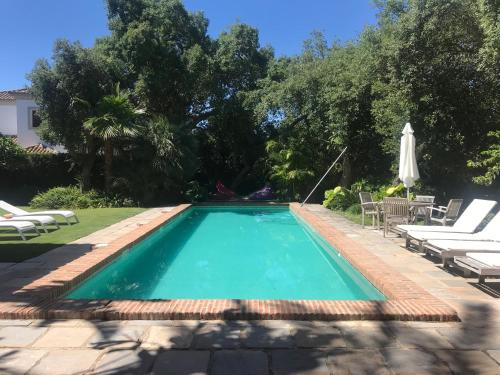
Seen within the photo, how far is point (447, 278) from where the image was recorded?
6.22 m

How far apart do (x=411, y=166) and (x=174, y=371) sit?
28.9 ft

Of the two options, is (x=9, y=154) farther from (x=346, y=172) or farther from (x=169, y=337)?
(x=169, y=337)

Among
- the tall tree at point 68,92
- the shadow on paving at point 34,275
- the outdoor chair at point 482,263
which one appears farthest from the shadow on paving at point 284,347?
the tall tree at point 68,92

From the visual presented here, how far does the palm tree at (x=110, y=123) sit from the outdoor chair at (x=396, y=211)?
36.2 feet

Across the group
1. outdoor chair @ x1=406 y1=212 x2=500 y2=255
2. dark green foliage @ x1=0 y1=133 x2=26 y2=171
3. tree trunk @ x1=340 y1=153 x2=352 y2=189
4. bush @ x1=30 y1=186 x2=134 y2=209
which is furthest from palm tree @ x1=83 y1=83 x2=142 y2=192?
outdoor chair @ x1=406 y1=212 x2=500 y2=255

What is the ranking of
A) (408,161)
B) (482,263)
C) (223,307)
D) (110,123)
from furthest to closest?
(110,123) → (408,161) → (482,263) → (223,307)

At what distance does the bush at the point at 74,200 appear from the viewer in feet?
56.1

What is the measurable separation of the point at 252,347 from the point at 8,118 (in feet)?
106

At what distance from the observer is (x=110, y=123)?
17.2 meters

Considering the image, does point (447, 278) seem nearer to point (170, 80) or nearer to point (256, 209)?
point (256, 209)

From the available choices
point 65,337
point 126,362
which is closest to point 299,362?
point 126,362

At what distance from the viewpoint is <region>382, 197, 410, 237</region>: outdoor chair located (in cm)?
971

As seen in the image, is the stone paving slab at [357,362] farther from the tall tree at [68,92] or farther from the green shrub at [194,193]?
the green shrub at [194,193]

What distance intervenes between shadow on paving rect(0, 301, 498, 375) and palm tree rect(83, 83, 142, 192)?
13.7m
